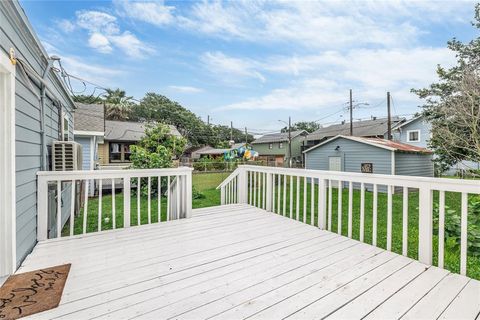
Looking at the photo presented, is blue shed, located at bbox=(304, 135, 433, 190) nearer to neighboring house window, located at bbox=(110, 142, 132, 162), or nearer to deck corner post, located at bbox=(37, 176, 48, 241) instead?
deck corner post, located at bbox=(37, 176, 48, 241)

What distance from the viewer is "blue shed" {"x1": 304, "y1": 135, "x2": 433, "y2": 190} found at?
35.5 ft

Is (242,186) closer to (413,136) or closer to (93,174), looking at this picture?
(93,174)

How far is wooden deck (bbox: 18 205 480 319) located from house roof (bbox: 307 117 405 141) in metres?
22.1

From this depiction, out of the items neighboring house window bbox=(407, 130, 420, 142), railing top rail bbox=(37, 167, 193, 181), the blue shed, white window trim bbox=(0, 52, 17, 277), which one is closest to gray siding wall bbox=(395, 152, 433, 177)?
the blue shed

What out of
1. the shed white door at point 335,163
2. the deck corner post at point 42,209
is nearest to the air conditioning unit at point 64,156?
the deck corner post at point 42,209

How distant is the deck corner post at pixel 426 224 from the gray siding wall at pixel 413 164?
1005 centimetres

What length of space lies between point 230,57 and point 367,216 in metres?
8.38

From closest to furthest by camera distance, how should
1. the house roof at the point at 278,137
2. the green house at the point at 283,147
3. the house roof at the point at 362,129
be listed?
the house roof at the point at 362,129 < the green house at the point at 283,147 < the house roof at the point at 278,137

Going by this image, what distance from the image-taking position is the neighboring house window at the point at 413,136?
19344 millimetres

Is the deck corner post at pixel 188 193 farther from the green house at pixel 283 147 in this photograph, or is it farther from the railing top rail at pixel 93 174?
the green house at pixel 283 147

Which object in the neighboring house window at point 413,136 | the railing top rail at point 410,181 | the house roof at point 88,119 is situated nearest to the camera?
the railing top rail at point 410,181

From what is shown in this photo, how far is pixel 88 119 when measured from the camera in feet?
29.9

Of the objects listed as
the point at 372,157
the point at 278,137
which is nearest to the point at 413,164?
the point at 372,157

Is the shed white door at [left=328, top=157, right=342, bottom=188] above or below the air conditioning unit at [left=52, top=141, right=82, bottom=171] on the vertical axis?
below
